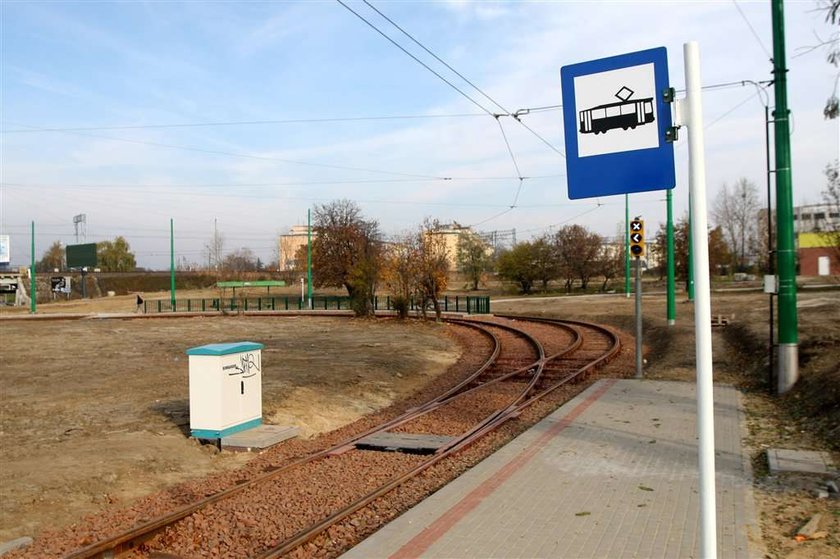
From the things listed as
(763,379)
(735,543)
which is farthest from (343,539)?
(763,379)

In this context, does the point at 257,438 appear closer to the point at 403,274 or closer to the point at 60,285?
the point at 403,274

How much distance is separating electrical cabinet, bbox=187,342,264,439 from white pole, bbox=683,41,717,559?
7516 millimetres

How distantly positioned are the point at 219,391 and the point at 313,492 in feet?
9.12

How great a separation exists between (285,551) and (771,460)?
5.20 m

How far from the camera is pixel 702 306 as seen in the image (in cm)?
308

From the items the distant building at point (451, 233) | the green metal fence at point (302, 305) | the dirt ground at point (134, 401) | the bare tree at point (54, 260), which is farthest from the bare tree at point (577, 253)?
the bare tree at point (54, 260)

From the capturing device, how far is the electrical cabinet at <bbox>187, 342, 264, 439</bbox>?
950 cm

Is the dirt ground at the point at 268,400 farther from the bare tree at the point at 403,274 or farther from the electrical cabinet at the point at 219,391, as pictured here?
the bare tree at the point at 403,274

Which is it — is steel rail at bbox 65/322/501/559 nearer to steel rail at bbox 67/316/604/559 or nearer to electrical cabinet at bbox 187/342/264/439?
steel rail at bbox 67/316/604/559

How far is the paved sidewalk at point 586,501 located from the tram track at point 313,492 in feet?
2.35

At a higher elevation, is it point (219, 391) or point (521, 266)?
point (521, 266)

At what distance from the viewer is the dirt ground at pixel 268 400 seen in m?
6.88

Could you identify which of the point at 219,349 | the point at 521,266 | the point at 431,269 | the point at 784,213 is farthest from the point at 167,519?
the point at 521,266

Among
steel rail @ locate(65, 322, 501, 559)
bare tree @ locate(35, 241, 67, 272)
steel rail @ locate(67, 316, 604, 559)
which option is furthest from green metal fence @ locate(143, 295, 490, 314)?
bare tree @ locate(35, 241, 67, 272)
